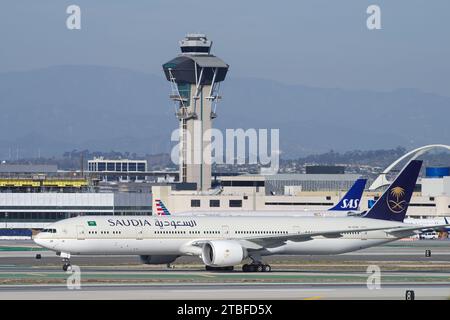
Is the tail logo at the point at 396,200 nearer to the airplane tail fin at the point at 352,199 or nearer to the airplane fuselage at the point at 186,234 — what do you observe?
the airplane fuselage at the point at 186,234

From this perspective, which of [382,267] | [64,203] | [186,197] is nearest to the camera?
[382,267]

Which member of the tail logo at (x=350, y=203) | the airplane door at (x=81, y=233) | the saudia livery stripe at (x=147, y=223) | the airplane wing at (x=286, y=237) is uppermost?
the saudia livery stripe at (x=147, y=223)

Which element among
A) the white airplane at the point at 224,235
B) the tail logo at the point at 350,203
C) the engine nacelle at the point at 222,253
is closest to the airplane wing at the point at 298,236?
the white airplane at the point at 224,235

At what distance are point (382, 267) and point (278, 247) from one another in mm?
8568

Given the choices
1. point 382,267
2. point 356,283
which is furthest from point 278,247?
point 356,283

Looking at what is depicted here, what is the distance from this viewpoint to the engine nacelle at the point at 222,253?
73750 millimetres

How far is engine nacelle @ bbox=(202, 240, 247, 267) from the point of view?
73.8m

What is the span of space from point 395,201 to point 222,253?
15845 mm

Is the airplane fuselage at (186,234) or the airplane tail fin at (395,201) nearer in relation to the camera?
the airplane fuselage at (186,234)

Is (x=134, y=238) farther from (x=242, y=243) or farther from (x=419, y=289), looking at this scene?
(x=419, y=289)

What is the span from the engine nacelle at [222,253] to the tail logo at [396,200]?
44.1ft
